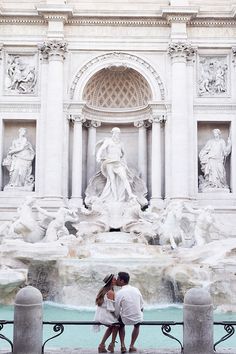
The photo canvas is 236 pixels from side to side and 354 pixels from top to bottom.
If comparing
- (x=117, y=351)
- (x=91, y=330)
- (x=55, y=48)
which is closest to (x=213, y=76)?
(x=55, y=48)

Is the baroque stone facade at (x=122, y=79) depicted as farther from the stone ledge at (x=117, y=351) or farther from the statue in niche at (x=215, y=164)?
the stone ledge at (x=117, y=351)

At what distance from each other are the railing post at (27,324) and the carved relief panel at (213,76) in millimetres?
16690

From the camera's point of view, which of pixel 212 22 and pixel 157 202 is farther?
pixel 212 22

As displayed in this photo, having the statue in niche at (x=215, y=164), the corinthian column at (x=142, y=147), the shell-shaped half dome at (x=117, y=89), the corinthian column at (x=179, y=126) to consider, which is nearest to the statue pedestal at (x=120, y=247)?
the corinthian column at (x=179, y=126)

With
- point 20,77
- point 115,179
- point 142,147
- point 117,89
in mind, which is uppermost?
point 20,77

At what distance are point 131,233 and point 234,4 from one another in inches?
446

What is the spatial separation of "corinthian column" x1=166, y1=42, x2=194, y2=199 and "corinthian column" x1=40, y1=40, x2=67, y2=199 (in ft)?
15.3

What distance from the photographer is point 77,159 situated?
71.7 feet

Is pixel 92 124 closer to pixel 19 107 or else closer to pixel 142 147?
pixel 142 147

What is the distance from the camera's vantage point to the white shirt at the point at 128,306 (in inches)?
293

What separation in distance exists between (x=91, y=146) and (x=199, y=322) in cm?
1621

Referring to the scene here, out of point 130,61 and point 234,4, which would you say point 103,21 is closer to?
point 130,61

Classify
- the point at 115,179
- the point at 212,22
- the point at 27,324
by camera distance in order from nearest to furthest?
the point at 27,324 → the point at 115,179 → the point at 212,22

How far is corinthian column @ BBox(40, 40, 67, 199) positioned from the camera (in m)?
21.3
